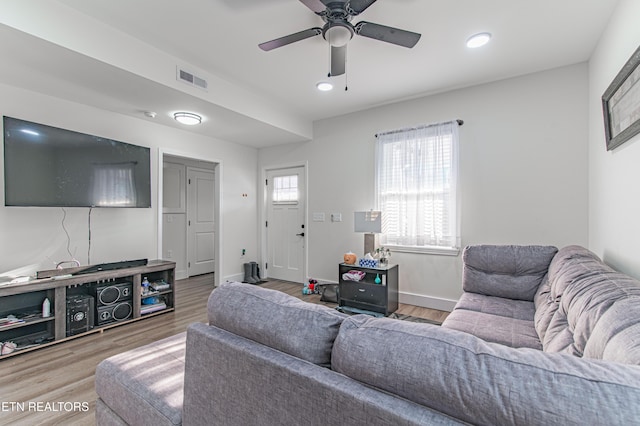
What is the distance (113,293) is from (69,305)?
0.37 metres

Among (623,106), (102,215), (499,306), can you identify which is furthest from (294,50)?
(102,215)

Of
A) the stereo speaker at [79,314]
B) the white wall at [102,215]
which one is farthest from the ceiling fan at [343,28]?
the stereo speaker at [79,314]

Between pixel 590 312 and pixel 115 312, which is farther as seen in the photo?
pixel 115 312

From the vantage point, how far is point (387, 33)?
6.82 ft

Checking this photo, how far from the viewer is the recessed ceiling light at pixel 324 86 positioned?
3.33 meters

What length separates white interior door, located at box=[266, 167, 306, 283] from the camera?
4934 millimetres

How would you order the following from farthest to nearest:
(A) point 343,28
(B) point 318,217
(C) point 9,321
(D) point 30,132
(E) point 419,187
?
1. (B) point 318,217
2. (E) point 419,187
3. (D) point 30,132
4. (C) point 9,321
5. (A) point 343,28

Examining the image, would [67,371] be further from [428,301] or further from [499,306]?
[428,301]

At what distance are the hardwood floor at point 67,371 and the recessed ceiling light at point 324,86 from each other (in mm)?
2841

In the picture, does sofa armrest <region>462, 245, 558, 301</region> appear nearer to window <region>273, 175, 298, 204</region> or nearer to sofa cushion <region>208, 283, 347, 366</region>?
sofa cushion <region>208, 283, 347, 366</region>

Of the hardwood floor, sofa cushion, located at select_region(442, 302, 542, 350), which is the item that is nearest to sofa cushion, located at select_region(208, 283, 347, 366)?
sofa cushion, located at select_region(442, 302, 542, 350)

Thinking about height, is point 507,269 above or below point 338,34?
below

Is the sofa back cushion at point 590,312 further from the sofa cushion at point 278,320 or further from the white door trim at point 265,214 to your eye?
the white door trim at point 265,214

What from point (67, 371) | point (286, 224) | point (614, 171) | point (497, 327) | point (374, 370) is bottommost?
point (67, 371)
